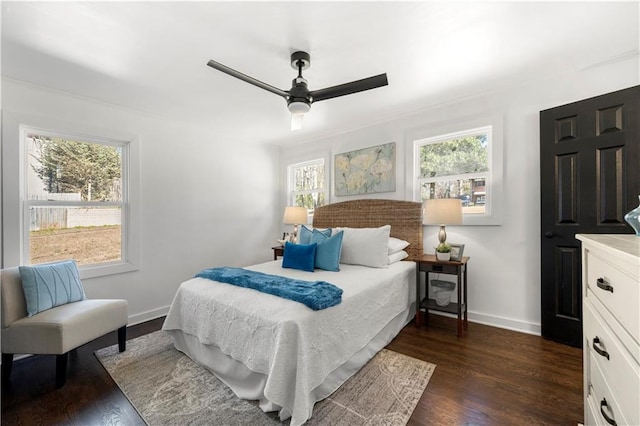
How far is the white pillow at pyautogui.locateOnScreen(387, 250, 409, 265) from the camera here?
120 inches

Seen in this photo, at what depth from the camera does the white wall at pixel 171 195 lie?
98.5 inches

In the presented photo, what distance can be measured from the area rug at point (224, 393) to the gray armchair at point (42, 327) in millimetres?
348

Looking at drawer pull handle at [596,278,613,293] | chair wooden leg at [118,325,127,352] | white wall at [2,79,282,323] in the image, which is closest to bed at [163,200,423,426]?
chair wooden leg at [118,325,127,352]

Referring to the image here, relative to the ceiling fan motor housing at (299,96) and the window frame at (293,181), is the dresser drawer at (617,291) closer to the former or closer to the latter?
the ceiling fan motor housing at (299,96)

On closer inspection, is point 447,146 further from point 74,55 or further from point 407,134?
point 74,55

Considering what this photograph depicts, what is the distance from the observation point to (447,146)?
3273 mm

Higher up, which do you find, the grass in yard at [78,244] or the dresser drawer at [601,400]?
the grass in yard at [78,244]

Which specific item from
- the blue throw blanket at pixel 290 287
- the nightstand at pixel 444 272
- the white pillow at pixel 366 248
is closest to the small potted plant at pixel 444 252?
the nightstand at pixel 444 272

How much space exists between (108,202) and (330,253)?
8.50 feet

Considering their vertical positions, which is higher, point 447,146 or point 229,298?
point 447,146

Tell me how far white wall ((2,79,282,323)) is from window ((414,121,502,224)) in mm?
2662

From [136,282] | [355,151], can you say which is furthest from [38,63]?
[355,151]

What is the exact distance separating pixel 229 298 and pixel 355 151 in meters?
2.79

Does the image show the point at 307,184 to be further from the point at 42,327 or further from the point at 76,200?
the point at 42,327
